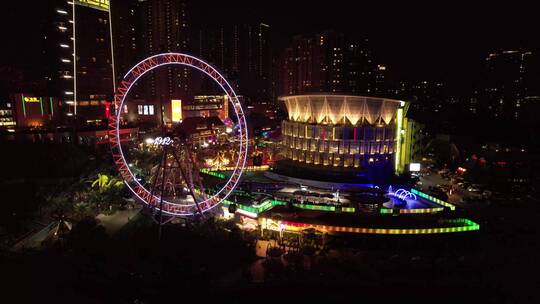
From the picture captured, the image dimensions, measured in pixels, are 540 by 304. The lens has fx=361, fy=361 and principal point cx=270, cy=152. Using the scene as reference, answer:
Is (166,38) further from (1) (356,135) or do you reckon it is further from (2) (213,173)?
(1) (356,135)

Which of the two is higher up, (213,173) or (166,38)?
(166,38)


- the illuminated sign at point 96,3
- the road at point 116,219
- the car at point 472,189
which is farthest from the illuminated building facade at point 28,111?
the car at point 472,189

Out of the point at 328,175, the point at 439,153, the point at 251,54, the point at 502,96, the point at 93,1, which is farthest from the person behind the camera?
the point at 251,54

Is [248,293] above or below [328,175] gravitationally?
below

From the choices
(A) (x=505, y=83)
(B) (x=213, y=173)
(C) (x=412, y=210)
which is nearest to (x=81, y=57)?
(B) (x=213, y=173)

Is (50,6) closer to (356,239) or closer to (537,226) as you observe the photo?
(356,239)

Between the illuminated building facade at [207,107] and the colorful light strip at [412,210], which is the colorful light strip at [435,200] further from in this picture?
the illuminated building facade at [207,107]

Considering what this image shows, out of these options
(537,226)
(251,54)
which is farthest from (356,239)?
(251,54)

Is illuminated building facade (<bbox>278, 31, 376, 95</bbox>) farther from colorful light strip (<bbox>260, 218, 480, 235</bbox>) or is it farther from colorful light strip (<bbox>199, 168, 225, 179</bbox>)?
colorful light strip (<bbox>260, 218, 480, 235</bbox>)
